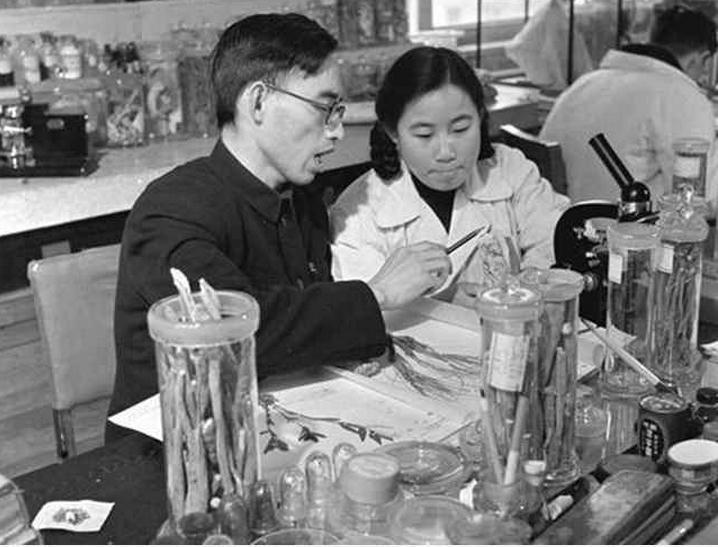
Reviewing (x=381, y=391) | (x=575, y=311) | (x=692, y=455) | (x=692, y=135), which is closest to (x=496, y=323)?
(x=575, y=311)

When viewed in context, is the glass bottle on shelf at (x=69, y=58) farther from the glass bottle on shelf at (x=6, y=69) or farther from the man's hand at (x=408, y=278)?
the man's hand at (x=408, y=278)

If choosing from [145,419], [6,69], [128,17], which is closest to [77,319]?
[145,419]

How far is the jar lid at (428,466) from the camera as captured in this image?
1.26 m

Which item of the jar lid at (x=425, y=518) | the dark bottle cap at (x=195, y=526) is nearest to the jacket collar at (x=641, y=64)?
the jar lid at (x=425, y=518)

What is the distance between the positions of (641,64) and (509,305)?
6.75 feet

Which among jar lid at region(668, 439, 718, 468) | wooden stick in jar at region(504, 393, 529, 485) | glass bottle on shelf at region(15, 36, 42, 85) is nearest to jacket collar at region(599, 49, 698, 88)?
glass bottle on shelf at region(15, 36, 42, 85)

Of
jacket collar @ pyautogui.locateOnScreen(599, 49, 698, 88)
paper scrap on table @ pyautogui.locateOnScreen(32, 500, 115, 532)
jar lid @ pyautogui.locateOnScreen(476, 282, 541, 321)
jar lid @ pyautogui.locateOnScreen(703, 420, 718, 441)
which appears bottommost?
paper scrap on table @ pyautogui.locateOnScreen(32, 500, 115, 532)

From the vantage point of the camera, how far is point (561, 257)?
6.54 feet

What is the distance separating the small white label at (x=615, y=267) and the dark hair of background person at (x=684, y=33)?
7.32 feet

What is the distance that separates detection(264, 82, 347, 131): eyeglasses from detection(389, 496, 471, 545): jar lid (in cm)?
77

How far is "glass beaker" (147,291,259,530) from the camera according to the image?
1.10 m

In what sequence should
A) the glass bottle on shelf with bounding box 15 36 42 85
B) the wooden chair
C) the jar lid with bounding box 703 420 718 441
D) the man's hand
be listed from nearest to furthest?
the jar lid with bounding box 703 420 718 441 < the man's hand < the wooden chair < the glass bottle on shelf with bounding box 15 36 42 85

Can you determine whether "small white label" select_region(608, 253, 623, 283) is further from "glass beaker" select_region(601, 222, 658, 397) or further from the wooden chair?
the wooden chair

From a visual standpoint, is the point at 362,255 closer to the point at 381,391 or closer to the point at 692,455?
the point at 381,391
